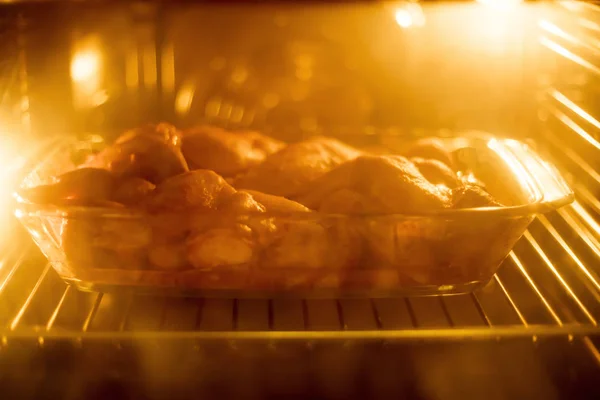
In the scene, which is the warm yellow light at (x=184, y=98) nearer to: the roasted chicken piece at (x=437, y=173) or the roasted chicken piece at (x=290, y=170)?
the roasted chicken piece at (x=290, y=170)

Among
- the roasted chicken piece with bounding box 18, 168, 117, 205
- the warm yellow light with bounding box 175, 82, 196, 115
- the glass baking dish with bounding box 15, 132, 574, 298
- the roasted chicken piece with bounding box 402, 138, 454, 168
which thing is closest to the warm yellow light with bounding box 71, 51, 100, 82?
the warm yellow light with bounding box 175, 82, 196, 115

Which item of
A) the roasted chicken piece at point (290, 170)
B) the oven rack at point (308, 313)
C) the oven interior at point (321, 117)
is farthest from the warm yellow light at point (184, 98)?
the oven rack at point (308, 313)

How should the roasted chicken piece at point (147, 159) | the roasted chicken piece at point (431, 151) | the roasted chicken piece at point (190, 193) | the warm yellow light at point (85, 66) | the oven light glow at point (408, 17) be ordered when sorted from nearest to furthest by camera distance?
1. the roasted chicken piece at point (190, 193)
2. the roasted chicken piece at point (147, 159)
3. the roasted chicken piece at point (431, 151)
4. the warm yellow light at point (85, 66)
5. the oven light glow at point (408, 17)

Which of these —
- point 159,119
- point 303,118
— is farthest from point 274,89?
point 159,119

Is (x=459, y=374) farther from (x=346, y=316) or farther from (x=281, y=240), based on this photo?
(x=281, y=240)

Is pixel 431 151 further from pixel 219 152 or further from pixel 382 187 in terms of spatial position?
pixel 219 152

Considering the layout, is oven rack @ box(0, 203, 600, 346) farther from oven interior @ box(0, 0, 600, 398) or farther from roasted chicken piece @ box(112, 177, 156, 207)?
roasted chicken piece @ box(112, 177, 156, 207)
